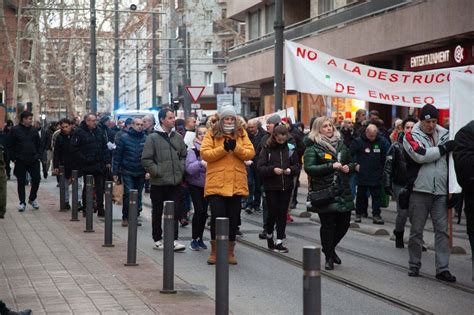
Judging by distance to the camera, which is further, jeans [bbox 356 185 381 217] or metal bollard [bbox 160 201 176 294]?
jeans [bbox 356 185 381 217]

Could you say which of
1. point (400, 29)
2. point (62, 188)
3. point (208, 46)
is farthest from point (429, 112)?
point (208, 46)

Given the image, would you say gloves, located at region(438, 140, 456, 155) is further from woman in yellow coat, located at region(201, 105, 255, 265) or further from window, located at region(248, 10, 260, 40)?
window, located at region(248, 10, 260, 40)

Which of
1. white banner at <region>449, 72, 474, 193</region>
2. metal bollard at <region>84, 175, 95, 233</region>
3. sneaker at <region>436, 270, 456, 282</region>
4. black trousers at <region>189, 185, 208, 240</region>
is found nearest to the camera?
sneaker at <region>436, 270, 456, 282</region>

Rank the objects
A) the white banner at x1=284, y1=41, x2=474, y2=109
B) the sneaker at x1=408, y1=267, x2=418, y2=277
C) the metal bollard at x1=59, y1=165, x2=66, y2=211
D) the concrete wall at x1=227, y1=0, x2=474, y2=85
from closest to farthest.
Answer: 1. the sneaker at x1=408, y1=267, x2=418, y2=277
2. the white banner at x1=284, y1=41, x2=474, y2=109
3. the metal bollard at x1=59, y1=165, x2=66, y2=211
4. the concrete wall at x1=227, y1=0, x2=474, y2=85

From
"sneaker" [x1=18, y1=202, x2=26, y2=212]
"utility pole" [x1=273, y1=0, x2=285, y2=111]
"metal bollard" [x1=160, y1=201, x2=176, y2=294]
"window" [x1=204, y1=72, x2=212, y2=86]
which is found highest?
"window" [x1=204, y1=72, x2=212, y2=86]

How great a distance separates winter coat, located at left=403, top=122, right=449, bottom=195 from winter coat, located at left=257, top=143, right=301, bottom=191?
9.07ft

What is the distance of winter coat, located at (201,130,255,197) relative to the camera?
40.6 feet

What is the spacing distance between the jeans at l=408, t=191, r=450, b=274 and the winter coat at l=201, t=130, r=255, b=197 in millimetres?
2141

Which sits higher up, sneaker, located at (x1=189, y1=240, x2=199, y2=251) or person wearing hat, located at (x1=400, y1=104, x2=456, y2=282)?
person wearing hat, located at (x1=400, y1=104, x2=456, y2=282)

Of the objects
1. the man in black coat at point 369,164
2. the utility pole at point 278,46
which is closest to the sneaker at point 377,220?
the man in black coat at point 369,164

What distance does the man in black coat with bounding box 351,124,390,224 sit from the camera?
1844 centimetres

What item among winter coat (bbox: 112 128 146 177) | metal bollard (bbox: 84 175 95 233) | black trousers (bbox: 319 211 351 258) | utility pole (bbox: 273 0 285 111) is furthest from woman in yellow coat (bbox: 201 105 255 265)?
utility pole (bbox: 273 0 285 111)

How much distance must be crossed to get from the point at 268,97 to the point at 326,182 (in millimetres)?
34469

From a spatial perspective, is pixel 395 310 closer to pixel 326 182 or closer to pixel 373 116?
pixel 326 182
